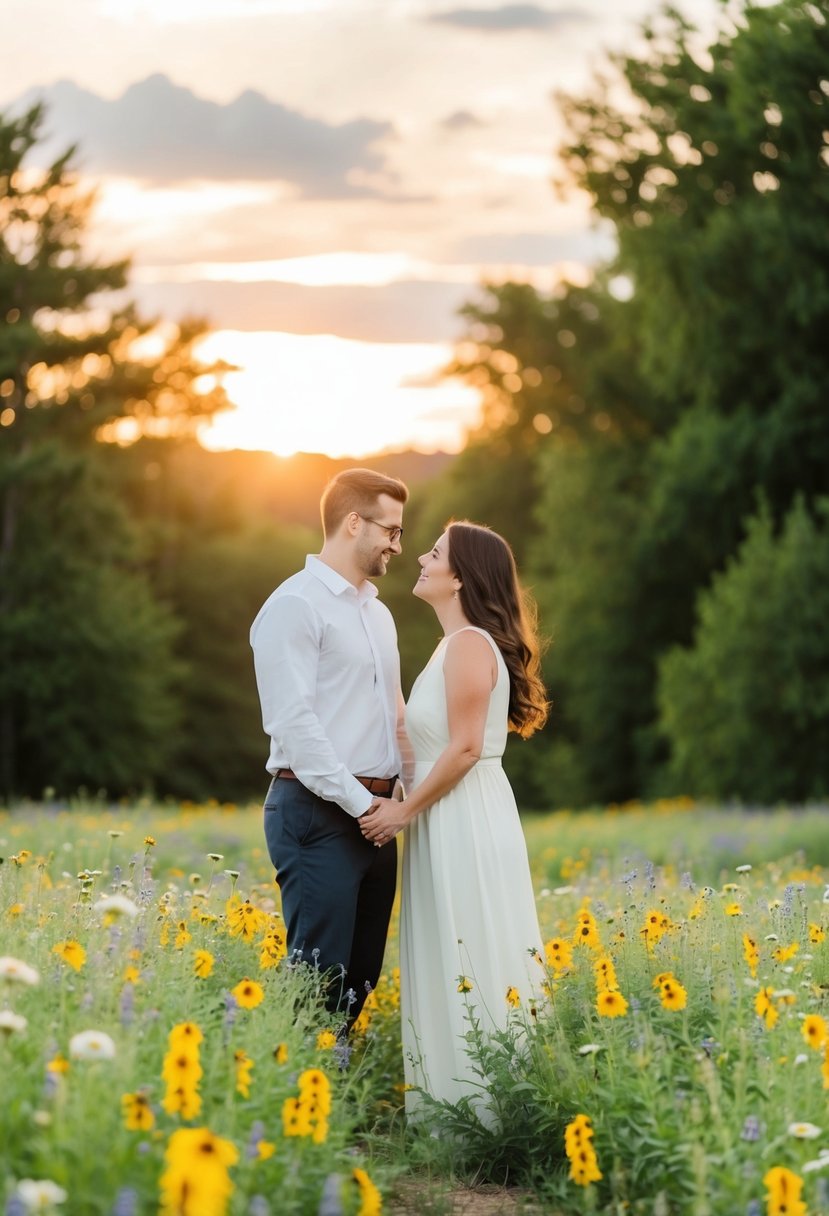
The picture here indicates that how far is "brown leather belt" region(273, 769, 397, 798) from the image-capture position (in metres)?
5.12

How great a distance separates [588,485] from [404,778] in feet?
87.7

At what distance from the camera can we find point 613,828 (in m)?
14.0

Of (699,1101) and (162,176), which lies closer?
(699,1101)

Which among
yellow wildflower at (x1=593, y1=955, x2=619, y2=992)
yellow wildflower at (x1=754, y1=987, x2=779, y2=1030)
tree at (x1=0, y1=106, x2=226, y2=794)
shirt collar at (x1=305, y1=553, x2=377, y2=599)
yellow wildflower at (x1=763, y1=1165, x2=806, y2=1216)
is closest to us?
yellow wildflower at (x1=763, y1=1165, x2=806, y2=1216)

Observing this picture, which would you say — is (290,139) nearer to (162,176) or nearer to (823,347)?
(162,176)

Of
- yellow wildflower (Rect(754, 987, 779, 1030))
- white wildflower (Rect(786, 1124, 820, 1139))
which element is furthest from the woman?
white wildflower (Rect(786, 1124, 820, 1139))

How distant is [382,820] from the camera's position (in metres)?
5.05

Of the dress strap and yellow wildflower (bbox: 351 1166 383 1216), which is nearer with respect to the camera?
yellow wildflower (bbox: 351 1166 383 1216)

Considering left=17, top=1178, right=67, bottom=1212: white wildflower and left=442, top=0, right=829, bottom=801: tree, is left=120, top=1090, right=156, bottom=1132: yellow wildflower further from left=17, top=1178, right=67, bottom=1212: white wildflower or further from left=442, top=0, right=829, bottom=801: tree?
left=442, top=0, right=829, bottom=801: tree

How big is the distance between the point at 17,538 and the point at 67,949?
90.4 feet

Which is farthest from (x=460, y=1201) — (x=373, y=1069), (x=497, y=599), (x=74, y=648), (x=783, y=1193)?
(x=74, y=648)

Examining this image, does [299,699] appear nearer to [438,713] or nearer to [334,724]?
[334,724]

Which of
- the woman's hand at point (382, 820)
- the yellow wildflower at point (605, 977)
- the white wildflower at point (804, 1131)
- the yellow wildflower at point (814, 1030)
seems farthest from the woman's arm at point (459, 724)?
the white wildflower at point (804, 1131)

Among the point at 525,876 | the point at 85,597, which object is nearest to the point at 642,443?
the point at 85,597
